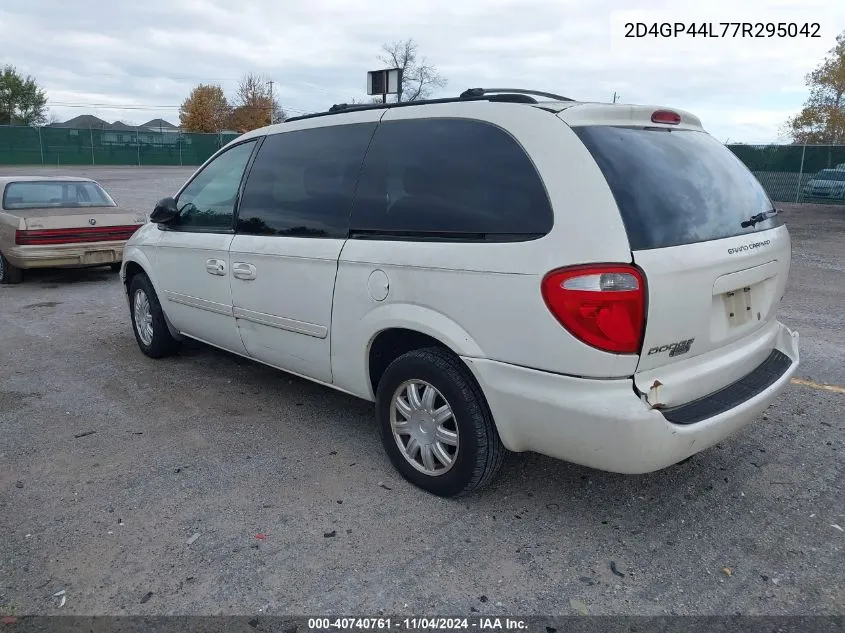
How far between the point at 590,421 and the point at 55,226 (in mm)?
8173

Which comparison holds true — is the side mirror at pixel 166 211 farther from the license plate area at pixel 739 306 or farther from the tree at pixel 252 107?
the tree at pixel 252 107

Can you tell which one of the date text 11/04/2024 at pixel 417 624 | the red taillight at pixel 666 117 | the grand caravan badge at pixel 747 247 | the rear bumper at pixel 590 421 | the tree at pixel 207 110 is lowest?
the date text 11/04/2024 at pixel 417 624

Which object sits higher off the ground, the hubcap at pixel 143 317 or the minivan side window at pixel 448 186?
the minivan side window at pixel 448 186

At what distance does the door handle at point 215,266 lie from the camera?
4403 millimetres

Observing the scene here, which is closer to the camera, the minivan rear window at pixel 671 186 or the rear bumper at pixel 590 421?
the rear bumper at pixel 590 421

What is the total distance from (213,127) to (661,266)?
6815 centimetres

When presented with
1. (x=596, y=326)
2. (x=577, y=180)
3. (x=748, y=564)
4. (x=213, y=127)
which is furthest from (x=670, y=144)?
(x=213, y=127)

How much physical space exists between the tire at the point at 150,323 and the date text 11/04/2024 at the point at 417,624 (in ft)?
11.6

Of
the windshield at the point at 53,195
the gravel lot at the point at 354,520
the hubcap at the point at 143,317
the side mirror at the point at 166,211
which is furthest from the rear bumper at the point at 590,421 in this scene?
the windshield at the point at 53,195

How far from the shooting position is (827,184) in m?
20.6

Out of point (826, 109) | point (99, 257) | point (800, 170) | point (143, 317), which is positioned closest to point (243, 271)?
point (143, 317)

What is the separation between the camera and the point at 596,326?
8.61 ft

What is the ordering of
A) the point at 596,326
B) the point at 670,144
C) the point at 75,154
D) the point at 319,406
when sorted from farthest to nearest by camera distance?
the point at 75,154
the point at 319,406
the point at 670,144
the point at 596,326

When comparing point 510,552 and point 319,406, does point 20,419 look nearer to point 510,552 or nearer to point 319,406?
point 319,406
